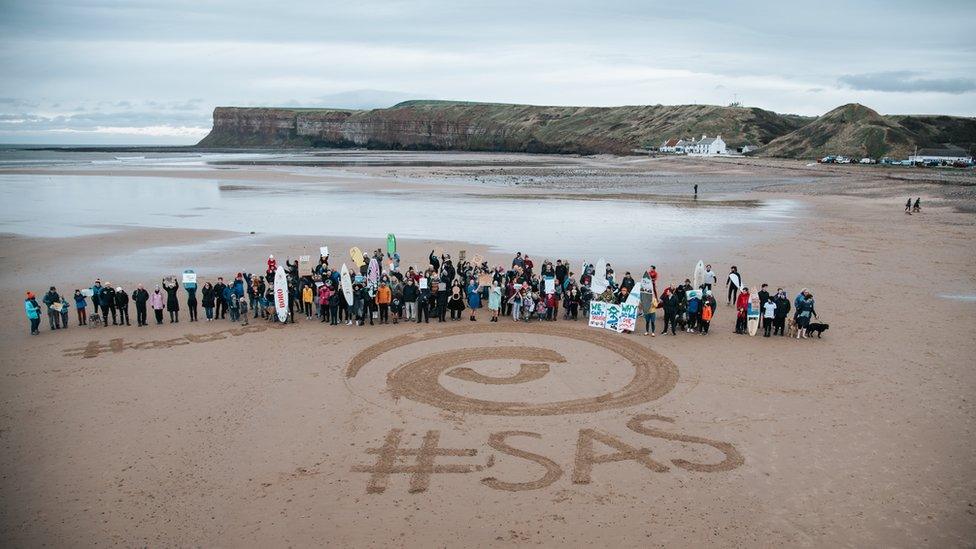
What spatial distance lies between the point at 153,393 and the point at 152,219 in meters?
30.8

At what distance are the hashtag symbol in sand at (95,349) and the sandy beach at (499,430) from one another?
0.27 ft

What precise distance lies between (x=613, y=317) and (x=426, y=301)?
18.8ft

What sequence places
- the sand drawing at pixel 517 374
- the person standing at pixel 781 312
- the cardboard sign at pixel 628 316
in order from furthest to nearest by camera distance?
the cardboard sign at pixel 628 316 → the person standing at pixel 781 312 → the sand drawing at pixel 517 374

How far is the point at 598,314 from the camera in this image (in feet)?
60.3

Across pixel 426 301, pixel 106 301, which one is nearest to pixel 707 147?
pixel 426 301

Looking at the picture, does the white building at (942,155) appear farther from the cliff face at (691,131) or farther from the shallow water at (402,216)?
the shallow water at (402,216)

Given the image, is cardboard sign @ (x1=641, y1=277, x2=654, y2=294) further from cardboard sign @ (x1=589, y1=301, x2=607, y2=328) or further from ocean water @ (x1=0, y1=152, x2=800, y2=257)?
ocean water @ (x1=0, y1=152, x2=800, y2=257)

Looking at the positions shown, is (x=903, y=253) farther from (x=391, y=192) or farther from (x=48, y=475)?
(x=391, y=192)

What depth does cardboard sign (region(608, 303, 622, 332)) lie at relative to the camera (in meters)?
18.0

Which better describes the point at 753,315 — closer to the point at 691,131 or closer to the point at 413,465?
the point at 413,465

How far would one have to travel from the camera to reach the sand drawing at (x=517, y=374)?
12.9 meters

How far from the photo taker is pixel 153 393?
13.4m

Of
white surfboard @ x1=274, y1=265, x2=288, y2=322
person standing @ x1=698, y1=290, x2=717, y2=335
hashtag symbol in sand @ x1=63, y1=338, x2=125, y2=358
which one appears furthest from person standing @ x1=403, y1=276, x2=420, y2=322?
person standing @ x1=698, y1=290, x2=717, y2=335

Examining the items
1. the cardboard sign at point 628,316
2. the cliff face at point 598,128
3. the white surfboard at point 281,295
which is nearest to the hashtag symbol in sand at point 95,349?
the white surfboard at point 281,295
